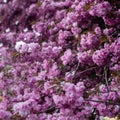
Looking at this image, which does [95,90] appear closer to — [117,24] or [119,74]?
[119,74]

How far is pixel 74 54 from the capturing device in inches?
178

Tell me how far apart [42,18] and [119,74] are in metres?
2.73

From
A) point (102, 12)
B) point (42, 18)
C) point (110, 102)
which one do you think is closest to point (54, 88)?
point (110, 102)

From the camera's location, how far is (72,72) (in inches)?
173

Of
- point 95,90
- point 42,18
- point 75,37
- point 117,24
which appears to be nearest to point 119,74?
point 95,90

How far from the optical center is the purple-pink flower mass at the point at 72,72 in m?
3.80

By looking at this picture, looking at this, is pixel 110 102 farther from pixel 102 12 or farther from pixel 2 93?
pixel 2 93

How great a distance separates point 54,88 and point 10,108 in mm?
786

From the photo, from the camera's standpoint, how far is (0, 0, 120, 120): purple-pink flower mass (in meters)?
3.80

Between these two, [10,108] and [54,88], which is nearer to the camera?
[54,88]

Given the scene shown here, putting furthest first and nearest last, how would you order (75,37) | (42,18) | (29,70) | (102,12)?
(42,18), (29,70), (75,37), (102,12)

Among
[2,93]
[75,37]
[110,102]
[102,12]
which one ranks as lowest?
[2,93]

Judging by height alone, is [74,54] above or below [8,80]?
above

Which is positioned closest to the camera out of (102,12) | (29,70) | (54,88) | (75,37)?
(54,88)
